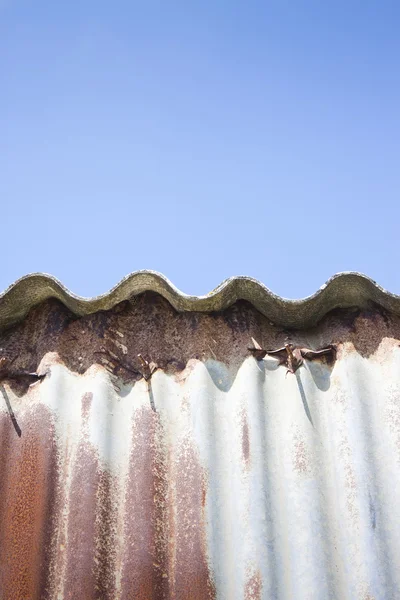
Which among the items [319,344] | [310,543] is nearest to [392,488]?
[310,543]

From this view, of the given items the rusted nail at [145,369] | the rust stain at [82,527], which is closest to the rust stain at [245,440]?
the rusted nail at [145,369]

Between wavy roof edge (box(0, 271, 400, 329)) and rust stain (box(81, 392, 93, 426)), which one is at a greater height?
wavy roof edge (box(0, 271, 400, 329))

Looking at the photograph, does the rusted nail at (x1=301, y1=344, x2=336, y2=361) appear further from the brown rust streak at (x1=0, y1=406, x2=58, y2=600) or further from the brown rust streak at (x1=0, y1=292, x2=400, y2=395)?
the brown rust streak at (x1=0, y1=406, x2=58, y2=600)

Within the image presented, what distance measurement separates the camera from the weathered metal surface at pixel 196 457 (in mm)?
1967

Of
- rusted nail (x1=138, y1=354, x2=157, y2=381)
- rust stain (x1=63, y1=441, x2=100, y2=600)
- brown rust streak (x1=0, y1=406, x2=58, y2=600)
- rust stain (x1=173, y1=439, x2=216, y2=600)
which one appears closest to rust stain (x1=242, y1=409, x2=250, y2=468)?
rust stain (x1=173, y1=439, x2=216, y2=600)

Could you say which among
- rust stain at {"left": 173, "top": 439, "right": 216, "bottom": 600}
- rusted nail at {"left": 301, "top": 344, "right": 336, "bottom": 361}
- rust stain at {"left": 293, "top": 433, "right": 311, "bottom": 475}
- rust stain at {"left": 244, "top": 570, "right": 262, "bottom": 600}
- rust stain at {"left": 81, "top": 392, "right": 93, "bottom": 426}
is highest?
rusted nail at {"left": 301, "top": 344, "right": 336, "bottom": 361}

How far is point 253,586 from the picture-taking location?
1.93 m

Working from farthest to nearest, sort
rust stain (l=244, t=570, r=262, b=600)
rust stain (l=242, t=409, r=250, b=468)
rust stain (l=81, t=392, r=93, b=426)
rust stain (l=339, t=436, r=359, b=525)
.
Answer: rust stain (l=81, t=392, r=93, b=426) → rust stain (l=242, t=409, r=250, b=468) → rust stain (l=339, t=436, r=359, b=525) → rust stain (l=244, t=570, r=262, b=600)

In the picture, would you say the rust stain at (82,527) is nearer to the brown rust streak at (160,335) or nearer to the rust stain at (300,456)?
the brown rust streak at (160,335)

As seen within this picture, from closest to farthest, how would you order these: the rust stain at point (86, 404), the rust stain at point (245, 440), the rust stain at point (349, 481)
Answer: the rust stain at point (349, 481), the rust stain at point (245, 440), the rust stain at point (86, 404)

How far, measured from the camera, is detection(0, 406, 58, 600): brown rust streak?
1967mm

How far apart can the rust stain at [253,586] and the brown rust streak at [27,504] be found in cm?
59

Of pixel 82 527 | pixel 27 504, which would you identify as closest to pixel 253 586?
pixel 82 527

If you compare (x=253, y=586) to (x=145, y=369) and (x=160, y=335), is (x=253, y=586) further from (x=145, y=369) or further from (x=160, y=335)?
(x=160, y=335)
